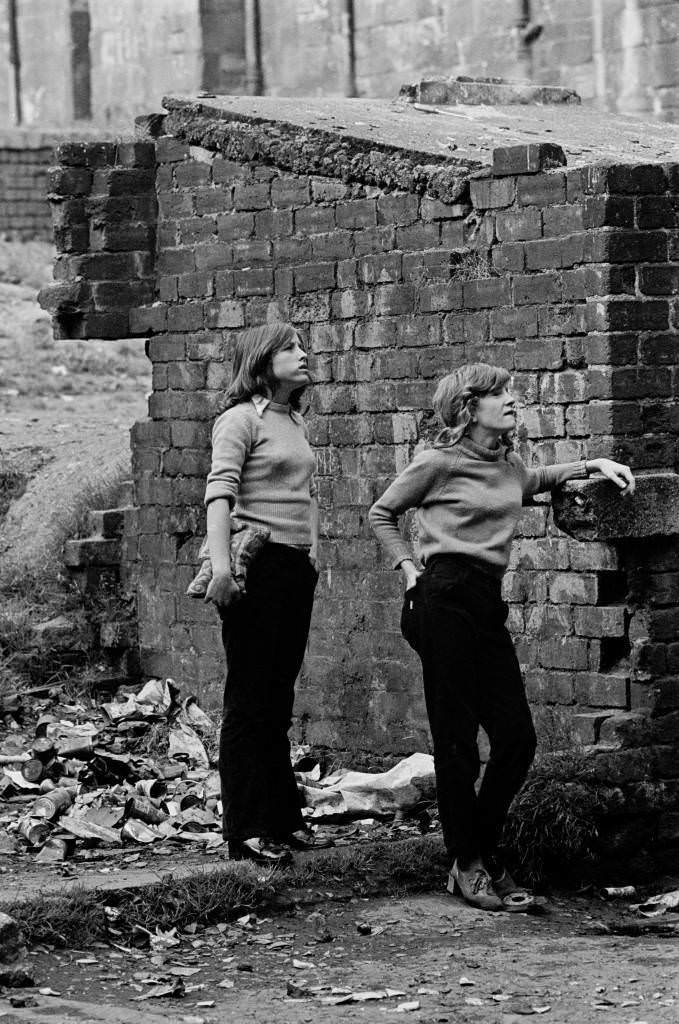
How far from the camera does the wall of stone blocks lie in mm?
24406

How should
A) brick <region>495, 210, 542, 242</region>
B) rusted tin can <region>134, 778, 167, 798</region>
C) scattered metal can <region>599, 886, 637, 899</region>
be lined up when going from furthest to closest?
rusted tin can <region>134, 778, 167, 798</region> → brick <region>495, 210, 542, 242</region> → scattered metal can <region>599, 886, 637, 899</region>

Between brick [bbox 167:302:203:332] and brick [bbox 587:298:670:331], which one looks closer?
brick [bbox 587:298:670:331]

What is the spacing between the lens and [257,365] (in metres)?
7.07

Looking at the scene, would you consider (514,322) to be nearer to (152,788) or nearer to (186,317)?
(186,317)

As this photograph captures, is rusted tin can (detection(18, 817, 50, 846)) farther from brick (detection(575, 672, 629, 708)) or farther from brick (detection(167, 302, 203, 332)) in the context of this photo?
brick (detection(167, 302, 203, 332))

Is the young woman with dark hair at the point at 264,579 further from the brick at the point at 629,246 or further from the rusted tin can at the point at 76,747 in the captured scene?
the rusted tin can at the point at 76,747

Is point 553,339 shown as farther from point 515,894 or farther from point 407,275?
point 515,894

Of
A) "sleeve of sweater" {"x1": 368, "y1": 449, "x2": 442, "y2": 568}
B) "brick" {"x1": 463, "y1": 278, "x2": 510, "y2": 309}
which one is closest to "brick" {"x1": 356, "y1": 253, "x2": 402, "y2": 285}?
"brick" {"x1": 463, "y1": 278, "x2": 510, "y2": 309}

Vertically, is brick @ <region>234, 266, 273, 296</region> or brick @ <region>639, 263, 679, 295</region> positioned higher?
brick @ <region>234, 266, 273, 296</region>

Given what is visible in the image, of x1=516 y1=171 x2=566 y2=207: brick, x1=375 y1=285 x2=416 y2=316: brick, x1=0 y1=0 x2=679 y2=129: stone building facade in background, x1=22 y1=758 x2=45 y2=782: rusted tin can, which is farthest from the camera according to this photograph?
x1=0 y1=0 x2=679 y2=129: stone building facade in background

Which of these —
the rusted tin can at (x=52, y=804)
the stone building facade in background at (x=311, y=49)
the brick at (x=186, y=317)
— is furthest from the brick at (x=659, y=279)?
the stone building facade in background at (x=311, y=49)

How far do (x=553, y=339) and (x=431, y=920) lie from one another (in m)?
2.48

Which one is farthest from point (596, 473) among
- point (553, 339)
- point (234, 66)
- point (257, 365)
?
point (234, 66)

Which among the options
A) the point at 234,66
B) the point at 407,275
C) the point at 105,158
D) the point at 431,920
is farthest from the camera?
the point at 234,66
